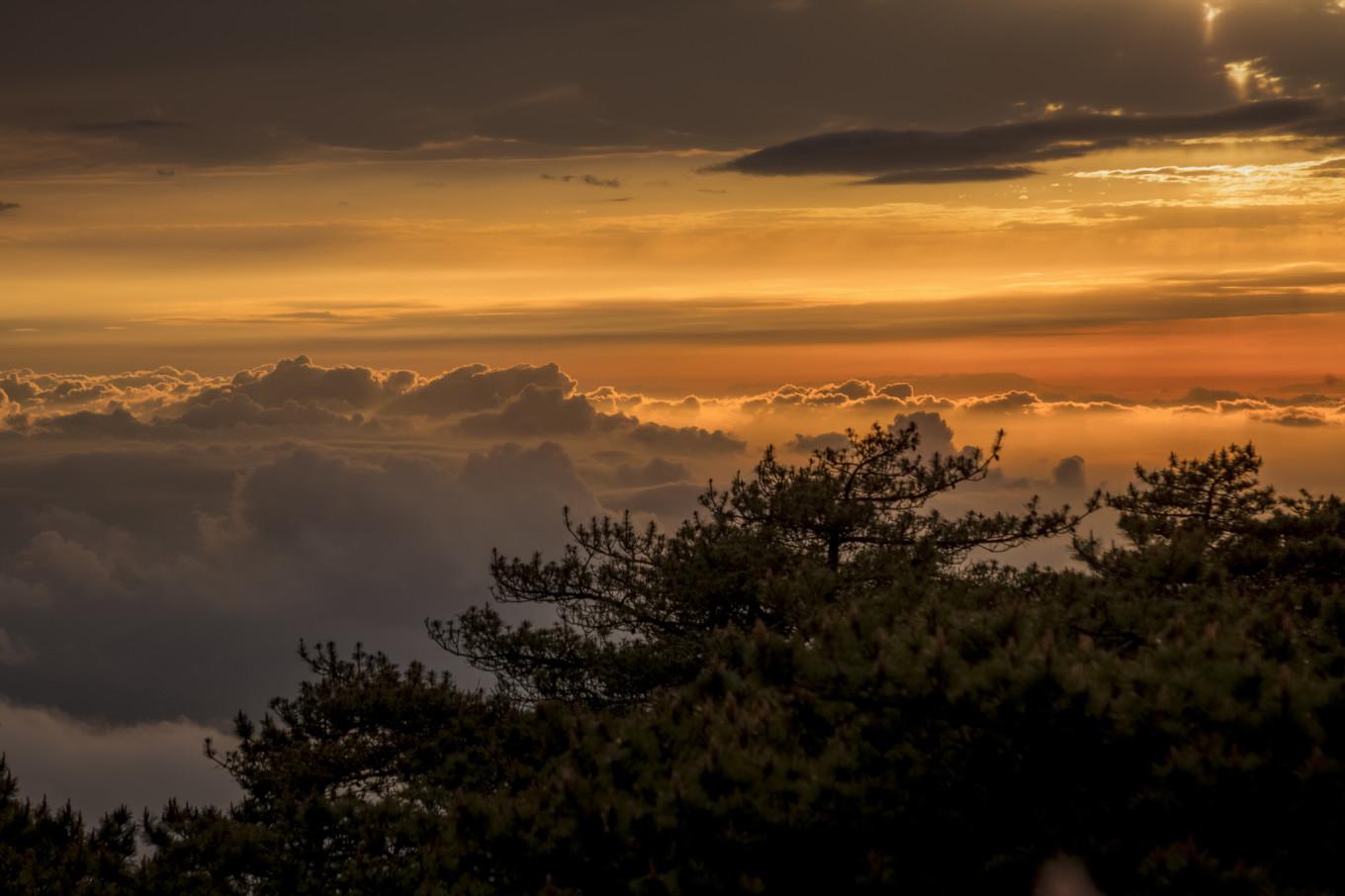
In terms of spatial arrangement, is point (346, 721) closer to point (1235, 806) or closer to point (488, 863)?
point (488, 863)

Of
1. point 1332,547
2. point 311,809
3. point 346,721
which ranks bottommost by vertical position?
point 346,721

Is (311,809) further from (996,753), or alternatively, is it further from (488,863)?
(996,753)

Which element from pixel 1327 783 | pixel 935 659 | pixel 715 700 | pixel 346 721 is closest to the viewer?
pixel 1327 783

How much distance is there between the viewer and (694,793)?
932 cm

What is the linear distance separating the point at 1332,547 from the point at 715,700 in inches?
462

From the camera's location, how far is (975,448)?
27.1 meters

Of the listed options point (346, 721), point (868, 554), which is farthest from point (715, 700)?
point (346, 721)

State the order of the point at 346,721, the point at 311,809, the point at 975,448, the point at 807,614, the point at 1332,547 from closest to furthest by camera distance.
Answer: the point at 311,809 → the point at 1332,547 → the point at 807,614 → the point at 346,721 → the point at 975,448

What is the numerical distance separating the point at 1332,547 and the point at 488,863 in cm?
1362

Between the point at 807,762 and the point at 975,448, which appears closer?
the point at 807,762

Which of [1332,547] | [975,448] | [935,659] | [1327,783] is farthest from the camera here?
[975,448]

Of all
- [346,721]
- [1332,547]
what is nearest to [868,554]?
[1332,547]

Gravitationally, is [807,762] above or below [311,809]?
above

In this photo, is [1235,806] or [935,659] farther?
[935,659]
